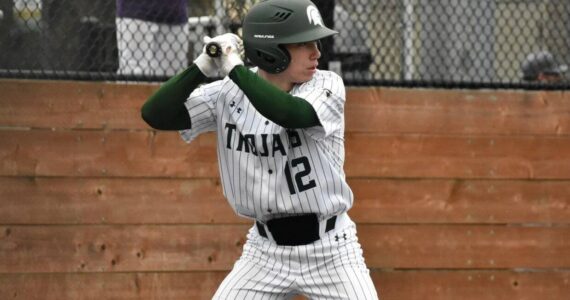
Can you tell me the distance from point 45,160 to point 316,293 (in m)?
1.98

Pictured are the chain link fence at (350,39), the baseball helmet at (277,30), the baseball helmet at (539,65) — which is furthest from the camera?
the baseball helmet at (539,65)

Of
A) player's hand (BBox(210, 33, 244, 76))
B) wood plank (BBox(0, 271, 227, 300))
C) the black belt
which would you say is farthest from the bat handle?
wood plank (BBox(0, 271, 227, 300))

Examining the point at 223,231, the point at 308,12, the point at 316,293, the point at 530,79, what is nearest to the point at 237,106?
the point at 308,12

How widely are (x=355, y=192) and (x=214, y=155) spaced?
0.76 meters

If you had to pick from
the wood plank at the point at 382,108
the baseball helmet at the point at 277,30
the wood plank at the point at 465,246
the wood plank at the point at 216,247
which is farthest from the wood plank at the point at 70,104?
the baseball helmet at the point at 277,30

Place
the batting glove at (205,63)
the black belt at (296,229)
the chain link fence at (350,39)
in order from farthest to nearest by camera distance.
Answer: the chain link fence at (350,39)
the black belt at (296,229)
the batting glove at (205,63)

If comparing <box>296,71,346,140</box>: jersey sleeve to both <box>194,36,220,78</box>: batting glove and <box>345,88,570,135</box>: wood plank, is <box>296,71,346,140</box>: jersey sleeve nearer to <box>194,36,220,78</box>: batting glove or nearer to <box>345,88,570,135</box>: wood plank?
<box>194,36,220,78</box>: batting glove

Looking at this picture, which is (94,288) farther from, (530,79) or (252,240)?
(530,79)

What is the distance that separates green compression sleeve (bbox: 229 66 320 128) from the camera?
3.85 m

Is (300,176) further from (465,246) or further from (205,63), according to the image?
(465,246)

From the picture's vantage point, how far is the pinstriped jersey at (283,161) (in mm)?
4184

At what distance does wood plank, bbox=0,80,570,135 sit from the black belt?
166 centimetres

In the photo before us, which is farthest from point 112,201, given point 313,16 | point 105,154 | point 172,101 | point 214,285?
point 313,16

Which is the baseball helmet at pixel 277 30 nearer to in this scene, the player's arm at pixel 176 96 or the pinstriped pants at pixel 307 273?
the player's arm at pixel 176 96
